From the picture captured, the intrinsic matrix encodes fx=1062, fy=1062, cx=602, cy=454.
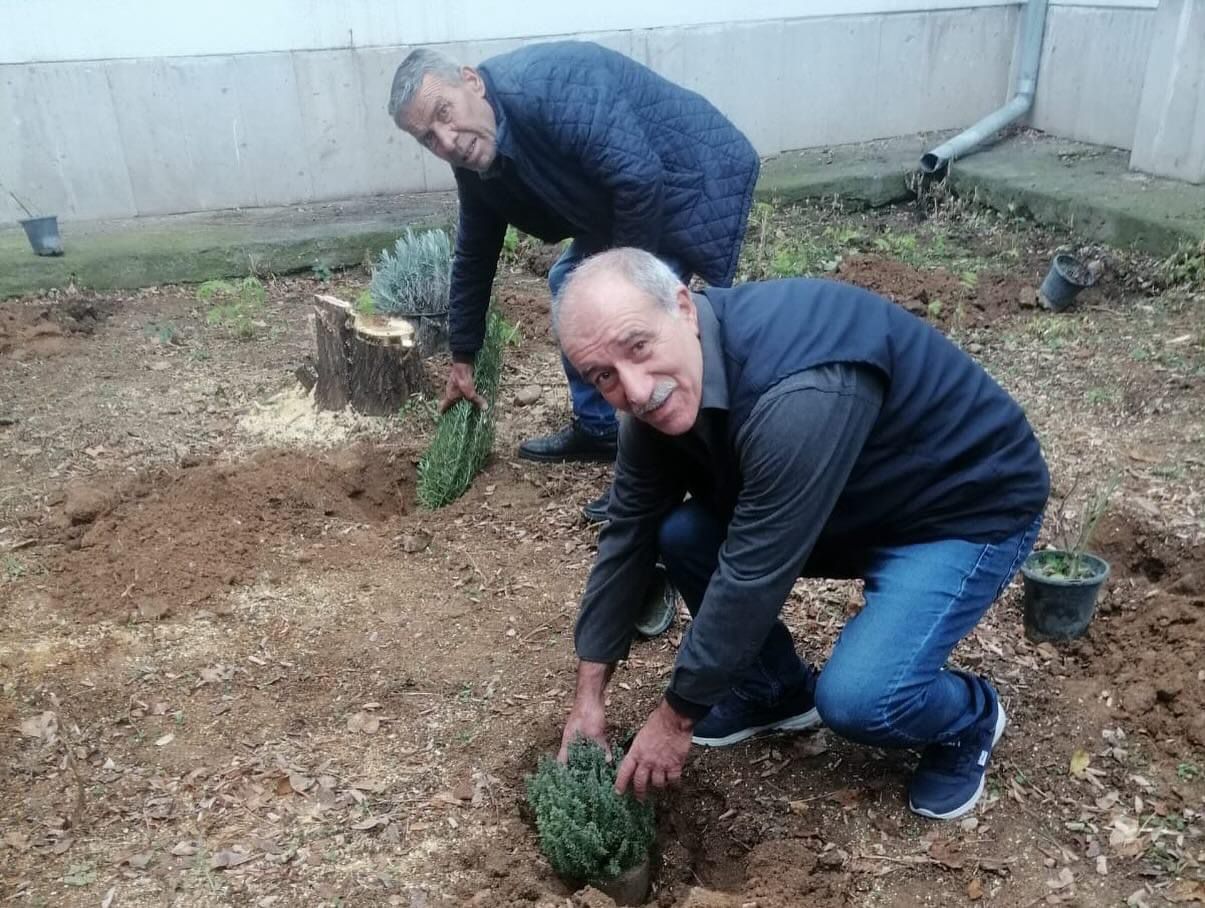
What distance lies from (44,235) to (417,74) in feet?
14.0

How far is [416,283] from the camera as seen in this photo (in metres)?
5.34

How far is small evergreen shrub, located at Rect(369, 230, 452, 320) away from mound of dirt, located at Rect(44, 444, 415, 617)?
99 cm

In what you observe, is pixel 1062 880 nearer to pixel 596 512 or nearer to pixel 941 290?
pixel 596 512

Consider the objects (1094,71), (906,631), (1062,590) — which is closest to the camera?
(906,631)

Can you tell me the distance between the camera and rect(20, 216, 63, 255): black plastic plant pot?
21.3 ft

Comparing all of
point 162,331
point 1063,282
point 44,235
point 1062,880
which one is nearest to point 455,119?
point 1062,880

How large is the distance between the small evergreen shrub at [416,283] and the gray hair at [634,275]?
10.8 feet

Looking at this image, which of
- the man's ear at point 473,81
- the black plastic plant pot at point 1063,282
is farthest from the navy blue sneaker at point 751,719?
the black plastic plant pot at point 1063,282

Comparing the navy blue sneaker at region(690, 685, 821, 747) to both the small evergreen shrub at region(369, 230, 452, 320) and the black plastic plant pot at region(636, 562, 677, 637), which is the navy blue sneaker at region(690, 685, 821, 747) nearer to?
the black plastic plant pot at region(636, 562, 677, 637)

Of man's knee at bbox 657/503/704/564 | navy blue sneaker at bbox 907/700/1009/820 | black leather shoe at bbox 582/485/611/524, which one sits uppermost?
man's knee at bbox 657/503/704/564

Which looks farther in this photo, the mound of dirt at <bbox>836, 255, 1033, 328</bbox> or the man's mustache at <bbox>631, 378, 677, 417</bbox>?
the mound of dirt at <bbox>836, 255, 1033, 328</bbox>

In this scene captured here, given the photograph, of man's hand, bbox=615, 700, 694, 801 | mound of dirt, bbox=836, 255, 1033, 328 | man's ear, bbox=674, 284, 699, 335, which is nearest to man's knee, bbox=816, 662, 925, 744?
man's hand, bbox=615, 700, 694, 801

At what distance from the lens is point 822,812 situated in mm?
2723

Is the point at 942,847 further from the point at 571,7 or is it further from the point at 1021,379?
the point at 571,7
